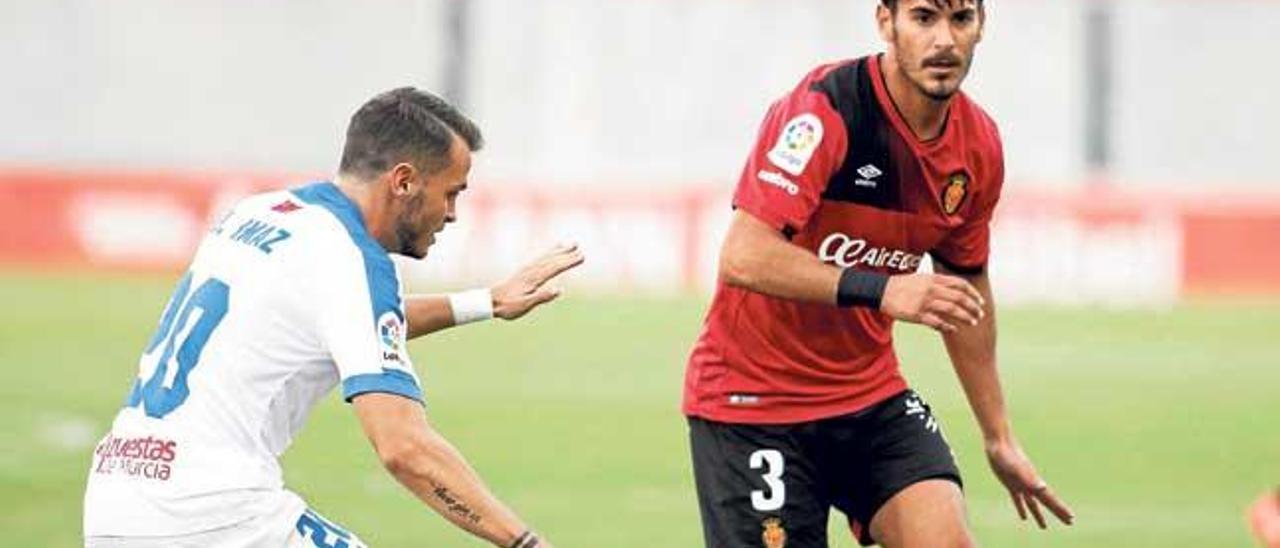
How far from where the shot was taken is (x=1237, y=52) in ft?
109

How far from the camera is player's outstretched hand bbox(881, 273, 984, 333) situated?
329 inches

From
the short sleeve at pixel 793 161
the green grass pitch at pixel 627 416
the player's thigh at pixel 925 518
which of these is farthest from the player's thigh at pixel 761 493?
the green grass pitch at pixel 627 416

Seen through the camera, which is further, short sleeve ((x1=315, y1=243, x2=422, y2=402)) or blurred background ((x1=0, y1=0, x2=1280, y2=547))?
blurred background ((x1=0, y1=0, x2=1280, y2=547))

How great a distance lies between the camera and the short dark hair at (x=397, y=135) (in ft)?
26.5

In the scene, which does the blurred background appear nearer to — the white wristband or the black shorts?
the black shorts

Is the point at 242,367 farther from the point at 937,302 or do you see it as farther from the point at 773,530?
the point at 773,530

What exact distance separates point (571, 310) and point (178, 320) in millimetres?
20184

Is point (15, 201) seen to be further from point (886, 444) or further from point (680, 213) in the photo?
point (886, 444)

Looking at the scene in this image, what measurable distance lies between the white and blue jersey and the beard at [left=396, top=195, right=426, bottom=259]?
247mm

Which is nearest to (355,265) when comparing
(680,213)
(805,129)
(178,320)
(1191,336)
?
(178,320)

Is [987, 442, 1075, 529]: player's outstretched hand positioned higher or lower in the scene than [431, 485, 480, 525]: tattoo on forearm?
lower

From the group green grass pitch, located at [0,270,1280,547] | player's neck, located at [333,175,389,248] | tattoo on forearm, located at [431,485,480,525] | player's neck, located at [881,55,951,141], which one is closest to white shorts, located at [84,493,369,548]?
tattoo on forearm, located at [431,485,480,525]

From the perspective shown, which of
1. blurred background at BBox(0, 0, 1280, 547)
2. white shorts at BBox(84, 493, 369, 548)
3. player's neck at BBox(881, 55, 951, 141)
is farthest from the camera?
blurred background at BBox(0, 0, 1280, 547)

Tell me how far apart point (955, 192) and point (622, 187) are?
21.4 meters
